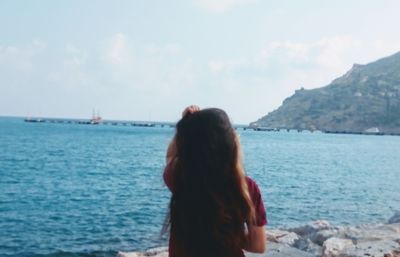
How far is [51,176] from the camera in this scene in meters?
48.4

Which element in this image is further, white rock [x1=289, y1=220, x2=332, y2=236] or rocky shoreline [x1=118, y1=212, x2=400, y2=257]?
white rock [x1=289, y1=220, x2=332, y2=236]

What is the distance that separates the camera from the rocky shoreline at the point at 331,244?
11.8 meters

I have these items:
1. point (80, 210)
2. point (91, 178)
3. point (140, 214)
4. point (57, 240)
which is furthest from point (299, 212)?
point (91, 178)

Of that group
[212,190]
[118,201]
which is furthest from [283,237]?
[118,201]

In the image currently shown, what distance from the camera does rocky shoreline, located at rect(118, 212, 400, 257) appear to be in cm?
1181

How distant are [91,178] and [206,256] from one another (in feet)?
148

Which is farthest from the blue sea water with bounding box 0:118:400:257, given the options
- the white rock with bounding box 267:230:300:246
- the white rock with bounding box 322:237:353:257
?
the white rock with bounding box 322:237:353:257

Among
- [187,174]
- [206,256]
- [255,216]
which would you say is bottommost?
[206,256]

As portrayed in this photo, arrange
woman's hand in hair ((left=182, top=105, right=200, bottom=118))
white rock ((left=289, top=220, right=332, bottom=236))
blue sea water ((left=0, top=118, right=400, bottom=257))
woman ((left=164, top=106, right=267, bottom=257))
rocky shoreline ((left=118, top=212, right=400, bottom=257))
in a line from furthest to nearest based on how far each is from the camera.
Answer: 1. blue sea water ((left=0, top=118, right=400, bottom=257))
2. white rock ((left=289, top=220, right=332, bottom=236))
3. rocky shoreline ((left=118, top=212, right=400, bottom=257))
4. woman's hand in hair ((left=182, top=105, right=200, bottom=118))
5. woman ((left=164, top=106, right=267, bottom=257))

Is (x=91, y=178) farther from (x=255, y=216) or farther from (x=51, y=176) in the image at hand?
(x=255, y=216)

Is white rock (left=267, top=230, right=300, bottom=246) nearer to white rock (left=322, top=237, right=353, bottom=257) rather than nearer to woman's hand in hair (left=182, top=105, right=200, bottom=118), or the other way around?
white rock (left=322, top=237, right=353, bottom=257)

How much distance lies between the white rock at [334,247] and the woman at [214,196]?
9658mm

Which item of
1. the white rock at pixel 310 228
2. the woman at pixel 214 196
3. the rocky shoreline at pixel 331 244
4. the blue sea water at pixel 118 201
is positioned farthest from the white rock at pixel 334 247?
the woman at pixel 214 196

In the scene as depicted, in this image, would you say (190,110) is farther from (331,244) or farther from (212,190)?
(331,244)
